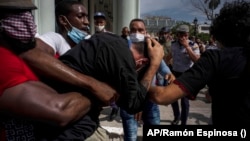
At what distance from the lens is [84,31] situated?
250 cm

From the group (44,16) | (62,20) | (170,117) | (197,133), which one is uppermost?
(44,16)

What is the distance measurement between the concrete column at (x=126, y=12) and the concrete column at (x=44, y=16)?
1790 millimetres

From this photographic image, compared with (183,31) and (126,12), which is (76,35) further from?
(126,12)

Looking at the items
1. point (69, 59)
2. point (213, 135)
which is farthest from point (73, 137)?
point (213, 135)

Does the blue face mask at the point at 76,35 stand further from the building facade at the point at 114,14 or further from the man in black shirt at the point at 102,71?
the building facade at the point at 114,14

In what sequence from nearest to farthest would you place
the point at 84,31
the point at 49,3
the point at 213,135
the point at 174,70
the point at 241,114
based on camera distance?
the point at 241,114
the point at 213,135
the point at 84,31
the point at 174,70
the point at 49,3

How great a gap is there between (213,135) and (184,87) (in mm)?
351

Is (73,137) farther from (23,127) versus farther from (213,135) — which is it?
(213,135)

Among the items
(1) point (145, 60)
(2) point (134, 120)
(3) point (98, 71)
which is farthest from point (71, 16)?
(2) point (134, 120)

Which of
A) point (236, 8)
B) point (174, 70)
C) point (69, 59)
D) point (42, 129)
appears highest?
point (236, 8)

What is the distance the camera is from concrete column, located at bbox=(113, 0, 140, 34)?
7262 mm

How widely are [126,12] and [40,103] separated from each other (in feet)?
20.5

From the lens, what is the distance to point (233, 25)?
1.81 meters

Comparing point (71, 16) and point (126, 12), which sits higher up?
point (126, 12)
